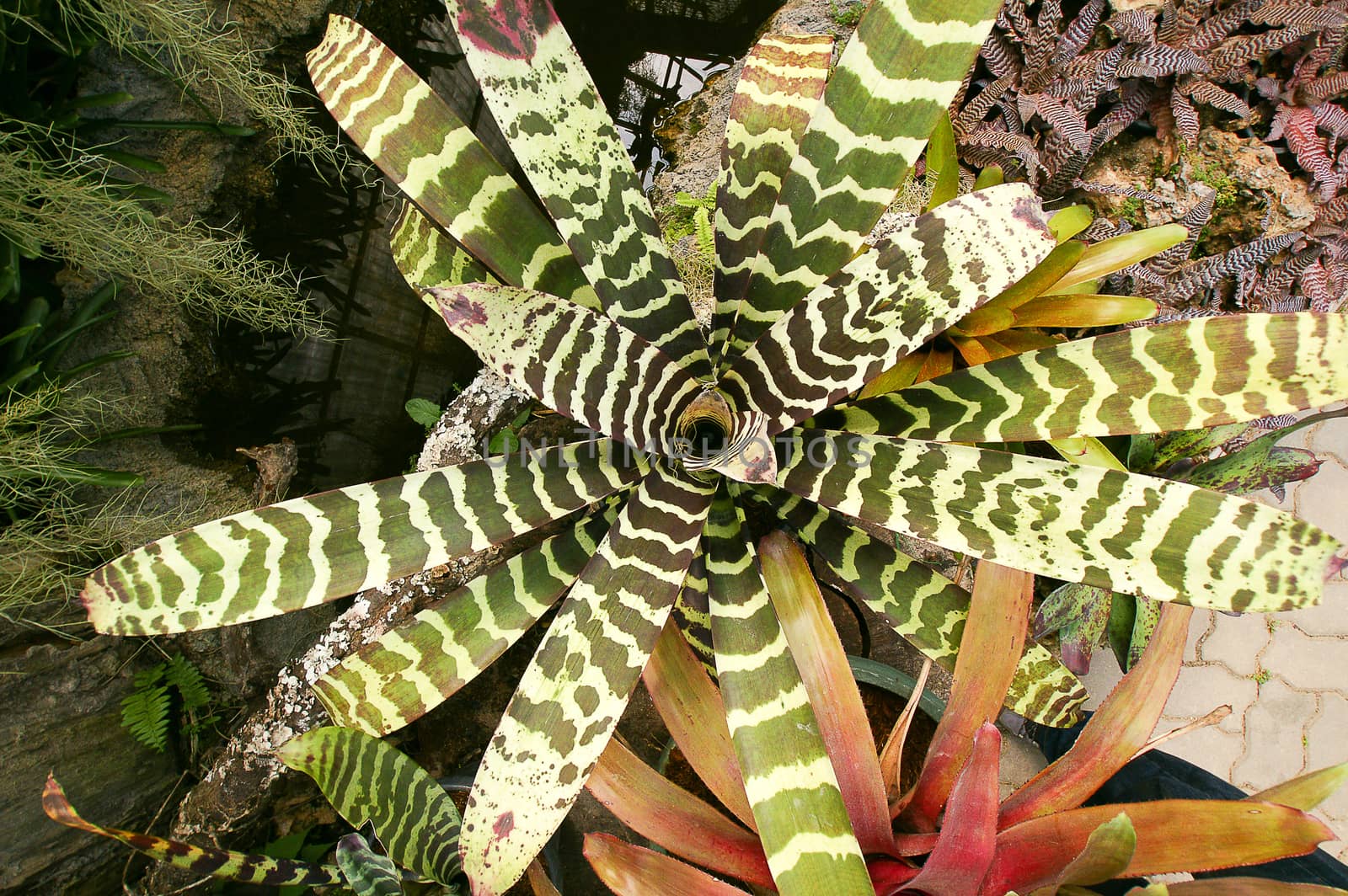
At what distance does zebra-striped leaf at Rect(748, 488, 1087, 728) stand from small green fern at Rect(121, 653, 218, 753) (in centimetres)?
110

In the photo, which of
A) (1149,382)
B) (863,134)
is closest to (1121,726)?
(1149,382)

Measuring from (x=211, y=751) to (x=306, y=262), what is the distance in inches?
34.7

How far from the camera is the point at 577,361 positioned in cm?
68

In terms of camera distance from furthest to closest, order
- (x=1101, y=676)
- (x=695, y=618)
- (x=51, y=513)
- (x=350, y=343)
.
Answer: (x=1101, y=676), (x=350, y=343), (x=51, y=513), (x=695, y=618)

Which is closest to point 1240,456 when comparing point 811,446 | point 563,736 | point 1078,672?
point 1078,672

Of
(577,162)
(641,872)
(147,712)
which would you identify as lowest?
(147,712)

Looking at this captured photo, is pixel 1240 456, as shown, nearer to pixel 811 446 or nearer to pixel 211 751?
pixel 811 446

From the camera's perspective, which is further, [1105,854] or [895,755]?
[895,755]

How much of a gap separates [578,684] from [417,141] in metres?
0.58

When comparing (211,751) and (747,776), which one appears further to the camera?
(211,751)


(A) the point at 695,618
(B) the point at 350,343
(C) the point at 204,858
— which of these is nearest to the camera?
(C) the point at 204,858

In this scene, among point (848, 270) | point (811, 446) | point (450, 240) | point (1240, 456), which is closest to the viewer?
point (848, 270)

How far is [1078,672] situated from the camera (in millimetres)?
1263

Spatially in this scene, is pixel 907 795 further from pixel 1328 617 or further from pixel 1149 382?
pixel 1328 617
